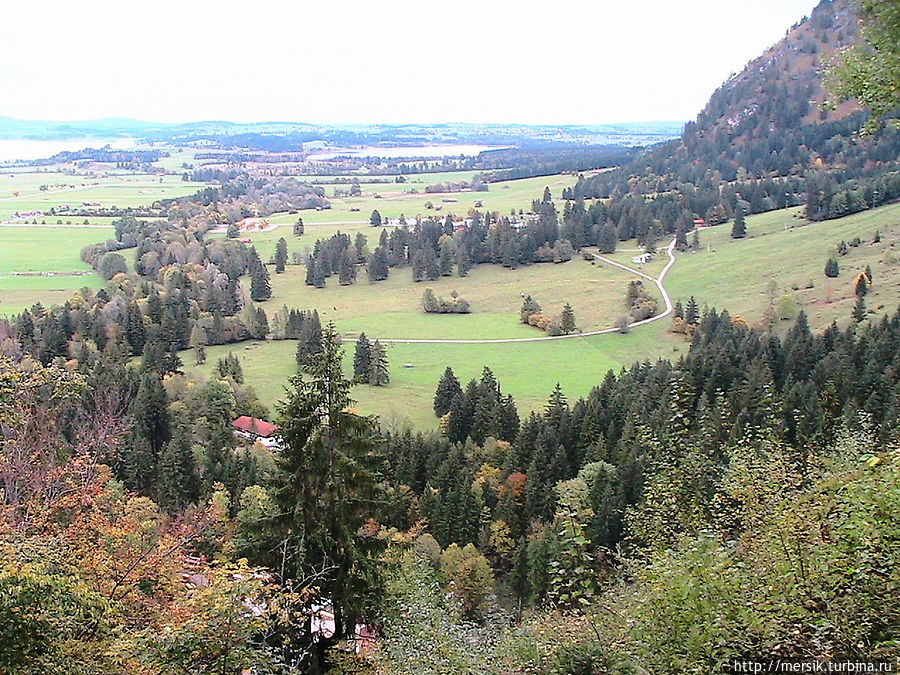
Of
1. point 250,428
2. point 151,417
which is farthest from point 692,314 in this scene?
point 151,417

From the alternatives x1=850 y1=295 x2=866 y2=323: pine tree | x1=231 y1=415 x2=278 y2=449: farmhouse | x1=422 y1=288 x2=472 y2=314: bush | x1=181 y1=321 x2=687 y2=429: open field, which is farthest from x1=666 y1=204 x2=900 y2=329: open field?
x1=231 y1=415 x2=278 y2=449: farmhouse

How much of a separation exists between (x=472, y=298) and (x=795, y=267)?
48.8m

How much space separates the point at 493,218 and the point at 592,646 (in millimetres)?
144353

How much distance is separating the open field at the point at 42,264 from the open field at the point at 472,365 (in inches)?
1193

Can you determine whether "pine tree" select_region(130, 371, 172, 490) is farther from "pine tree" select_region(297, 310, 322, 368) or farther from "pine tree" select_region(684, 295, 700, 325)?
"pine tree" select_region(684, 295, 700, 325)

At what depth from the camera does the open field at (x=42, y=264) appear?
102062 millimetres

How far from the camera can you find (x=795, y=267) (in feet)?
336

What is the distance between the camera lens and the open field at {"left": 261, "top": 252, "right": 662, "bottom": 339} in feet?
313

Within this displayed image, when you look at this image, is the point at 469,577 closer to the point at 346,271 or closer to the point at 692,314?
the point at 692,314

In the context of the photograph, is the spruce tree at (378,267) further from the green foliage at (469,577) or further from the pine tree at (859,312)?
the green foliage at (469,577)

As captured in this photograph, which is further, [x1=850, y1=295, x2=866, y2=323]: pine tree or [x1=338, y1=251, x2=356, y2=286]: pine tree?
[x1=338, y1=251, x2=356, y2=286]: pine tree

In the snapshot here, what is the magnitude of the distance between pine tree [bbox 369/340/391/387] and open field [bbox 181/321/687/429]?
3.19ft

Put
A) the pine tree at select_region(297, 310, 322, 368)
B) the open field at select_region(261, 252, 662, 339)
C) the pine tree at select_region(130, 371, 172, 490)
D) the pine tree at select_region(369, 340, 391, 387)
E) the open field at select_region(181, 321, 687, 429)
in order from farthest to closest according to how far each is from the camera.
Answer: the open field at select_region(261, 252, 662, 339) < the pine tree at select_region(297, 310, 322, 368) < the pine tree at select_region(369, 340, 391, 387) < the open field at select_region(181, 321, 687, 429) < the pine tree at select_region(130, 371, 172, 490)

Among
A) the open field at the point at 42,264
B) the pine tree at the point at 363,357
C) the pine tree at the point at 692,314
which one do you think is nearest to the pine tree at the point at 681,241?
the pine tree at the point at 692,314
